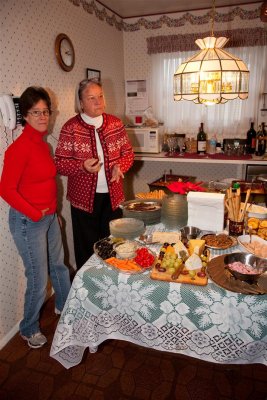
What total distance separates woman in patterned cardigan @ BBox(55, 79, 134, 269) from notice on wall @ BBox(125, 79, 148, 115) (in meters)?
1.70

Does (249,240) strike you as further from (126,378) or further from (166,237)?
(126,378)

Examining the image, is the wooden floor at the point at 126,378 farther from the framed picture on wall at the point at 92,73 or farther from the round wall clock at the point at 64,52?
the framed picture on wall at the point at 92,73

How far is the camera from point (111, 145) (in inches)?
92.9

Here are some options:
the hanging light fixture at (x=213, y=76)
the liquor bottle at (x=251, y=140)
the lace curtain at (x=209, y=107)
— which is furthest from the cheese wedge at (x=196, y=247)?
the lace curtain at (x=209, y=107)

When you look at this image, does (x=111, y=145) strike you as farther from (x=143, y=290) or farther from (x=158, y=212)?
(x=143, y=290)

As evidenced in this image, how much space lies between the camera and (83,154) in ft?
7.52

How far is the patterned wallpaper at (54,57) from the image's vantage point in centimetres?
203

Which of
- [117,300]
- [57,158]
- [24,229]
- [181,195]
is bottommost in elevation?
[117,300]

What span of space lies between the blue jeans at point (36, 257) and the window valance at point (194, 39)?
2.58 m

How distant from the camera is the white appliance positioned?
3.57 meters

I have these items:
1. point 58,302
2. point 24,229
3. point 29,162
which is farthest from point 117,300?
point 58,302

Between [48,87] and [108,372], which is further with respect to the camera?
[48,87]

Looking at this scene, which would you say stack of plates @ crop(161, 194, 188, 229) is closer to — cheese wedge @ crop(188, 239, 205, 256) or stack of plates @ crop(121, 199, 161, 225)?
stack of plates @ crop(121, 199, 161, 225)

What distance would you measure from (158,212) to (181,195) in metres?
0.17
